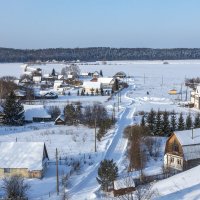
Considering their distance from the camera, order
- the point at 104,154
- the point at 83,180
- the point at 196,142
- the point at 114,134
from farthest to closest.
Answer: the point at 114,134 < the point at 104,154 < the point at 196,142 < the point at 83,180

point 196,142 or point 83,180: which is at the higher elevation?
point 196,142

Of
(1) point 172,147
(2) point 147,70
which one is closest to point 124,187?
(1) point 172,147

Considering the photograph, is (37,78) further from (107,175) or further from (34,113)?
(107,175)

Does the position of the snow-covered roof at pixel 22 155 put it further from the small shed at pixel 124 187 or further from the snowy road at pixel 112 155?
the small shed at pixel 124 187

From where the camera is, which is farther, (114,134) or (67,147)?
(114,134)

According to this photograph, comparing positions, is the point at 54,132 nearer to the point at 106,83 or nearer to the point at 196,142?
the point at 196,142

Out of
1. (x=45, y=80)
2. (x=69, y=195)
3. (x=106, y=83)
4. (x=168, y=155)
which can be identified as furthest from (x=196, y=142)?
(x=45, y=80)

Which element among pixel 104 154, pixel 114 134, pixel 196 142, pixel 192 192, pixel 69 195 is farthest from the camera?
pixel 114 134

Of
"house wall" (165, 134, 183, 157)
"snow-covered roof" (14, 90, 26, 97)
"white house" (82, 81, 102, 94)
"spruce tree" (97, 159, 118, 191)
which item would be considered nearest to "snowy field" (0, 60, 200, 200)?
"spruce tree" (97, 159, 118, 191)
